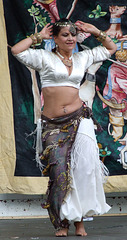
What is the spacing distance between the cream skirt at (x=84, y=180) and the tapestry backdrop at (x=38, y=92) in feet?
5.63

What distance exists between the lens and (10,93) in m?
6.54

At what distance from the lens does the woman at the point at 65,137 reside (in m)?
4.77

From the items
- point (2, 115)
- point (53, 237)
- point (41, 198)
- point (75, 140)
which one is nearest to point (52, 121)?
point (75, 140)

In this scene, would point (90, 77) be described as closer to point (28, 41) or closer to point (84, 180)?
point (28, 41)

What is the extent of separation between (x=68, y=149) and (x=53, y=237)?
0.76m

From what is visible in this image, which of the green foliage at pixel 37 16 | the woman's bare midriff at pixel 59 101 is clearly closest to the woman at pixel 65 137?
the woman's bare midriff at pixel 59 101

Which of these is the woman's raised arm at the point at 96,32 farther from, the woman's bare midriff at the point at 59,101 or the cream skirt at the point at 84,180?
the cream skirt at the point at 84,180

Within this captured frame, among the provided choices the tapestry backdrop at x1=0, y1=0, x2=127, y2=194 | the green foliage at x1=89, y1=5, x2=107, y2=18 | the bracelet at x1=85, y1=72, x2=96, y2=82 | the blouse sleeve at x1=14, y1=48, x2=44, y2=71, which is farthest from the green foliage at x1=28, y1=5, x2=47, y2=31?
the blouse sleeve at x1=14, y1=48, x2=44, y2=71

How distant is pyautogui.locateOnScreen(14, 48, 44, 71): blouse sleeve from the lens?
16.1ft

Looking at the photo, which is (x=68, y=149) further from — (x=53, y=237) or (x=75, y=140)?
(x=53, y=237)

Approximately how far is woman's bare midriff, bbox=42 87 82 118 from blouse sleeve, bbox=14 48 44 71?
236 millimetres

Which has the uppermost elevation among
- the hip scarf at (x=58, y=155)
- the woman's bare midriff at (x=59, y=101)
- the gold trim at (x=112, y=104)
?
the woman's bare midriff at (x=59, y=101)

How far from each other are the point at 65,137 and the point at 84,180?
0.41 meters

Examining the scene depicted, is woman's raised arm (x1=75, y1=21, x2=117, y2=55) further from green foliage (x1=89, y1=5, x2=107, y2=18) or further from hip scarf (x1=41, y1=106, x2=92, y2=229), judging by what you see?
green foliage (x1=89, y1=5, x2=107, y2=18)
